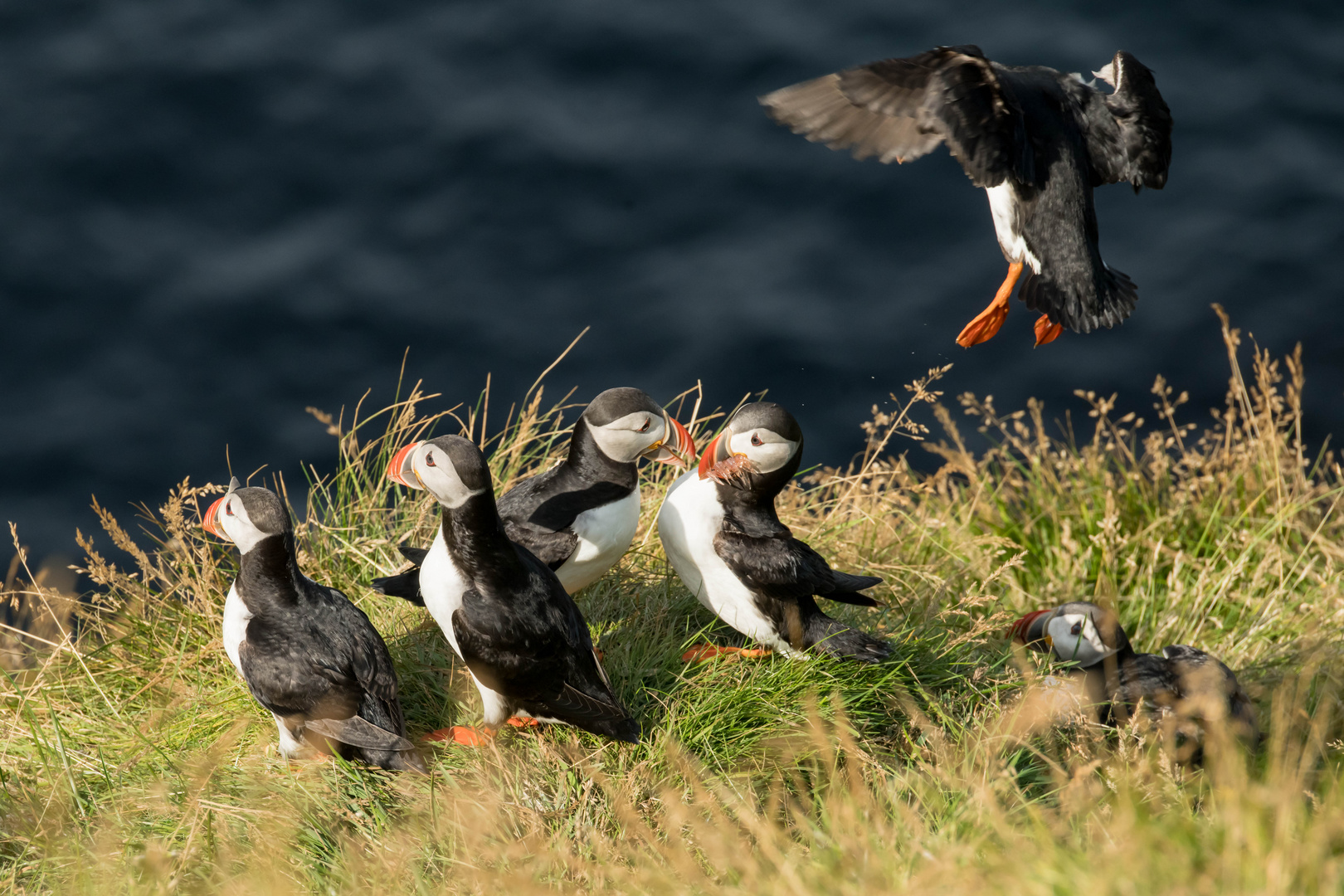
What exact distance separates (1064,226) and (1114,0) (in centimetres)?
867

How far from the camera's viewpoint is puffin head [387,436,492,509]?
13.3 ft

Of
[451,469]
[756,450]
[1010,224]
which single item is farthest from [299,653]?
[1010,224]

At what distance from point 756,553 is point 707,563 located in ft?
0.66

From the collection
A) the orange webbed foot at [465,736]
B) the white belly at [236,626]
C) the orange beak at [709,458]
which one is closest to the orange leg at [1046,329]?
the orange beak at [709,458]

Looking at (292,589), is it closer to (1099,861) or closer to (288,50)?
(1099,861)

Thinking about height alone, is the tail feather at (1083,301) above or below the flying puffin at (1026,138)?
below

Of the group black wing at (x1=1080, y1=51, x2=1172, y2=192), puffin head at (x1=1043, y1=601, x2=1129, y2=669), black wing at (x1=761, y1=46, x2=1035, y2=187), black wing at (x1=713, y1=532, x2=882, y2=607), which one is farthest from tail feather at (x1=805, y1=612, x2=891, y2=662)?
black wing at (x1=1080, y1=51, x2=1172, y2=192)

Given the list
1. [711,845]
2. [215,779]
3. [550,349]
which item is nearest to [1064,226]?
[711,845]

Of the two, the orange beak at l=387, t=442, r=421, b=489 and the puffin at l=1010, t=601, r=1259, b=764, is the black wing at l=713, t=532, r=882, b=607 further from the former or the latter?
the orange beak at l=387, t=442, r=421, b=489

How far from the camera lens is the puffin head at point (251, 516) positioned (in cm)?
421

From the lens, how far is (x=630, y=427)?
16.1ft

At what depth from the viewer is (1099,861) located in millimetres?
2738

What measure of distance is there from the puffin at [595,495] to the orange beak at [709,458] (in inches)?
10.7

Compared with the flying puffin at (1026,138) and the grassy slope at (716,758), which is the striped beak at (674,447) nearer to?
the grassy slope at (716,758)
